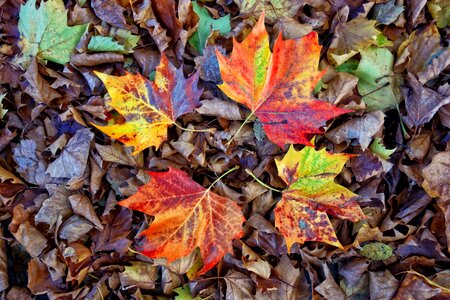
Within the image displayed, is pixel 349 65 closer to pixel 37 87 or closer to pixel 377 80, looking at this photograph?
pixel 377 80

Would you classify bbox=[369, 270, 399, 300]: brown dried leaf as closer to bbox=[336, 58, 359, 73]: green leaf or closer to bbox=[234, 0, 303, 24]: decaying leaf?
bbox=[336, 58, 359, 73]: green leaf

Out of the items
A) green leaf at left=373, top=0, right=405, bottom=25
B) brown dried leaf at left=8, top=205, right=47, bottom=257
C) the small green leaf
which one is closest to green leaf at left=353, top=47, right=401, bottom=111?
green leaf at left=373, top=0, right=405, bottom=25

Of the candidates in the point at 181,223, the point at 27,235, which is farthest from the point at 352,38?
the point at 27,235

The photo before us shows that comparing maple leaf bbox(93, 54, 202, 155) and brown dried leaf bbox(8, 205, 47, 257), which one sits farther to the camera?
brown dried leaf bbox(8, 205, 47, 257)

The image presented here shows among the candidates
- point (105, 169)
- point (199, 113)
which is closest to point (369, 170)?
point (199, 113)

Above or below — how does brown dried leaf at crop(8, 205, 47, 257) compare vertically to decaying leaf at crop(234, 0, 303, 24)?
below
